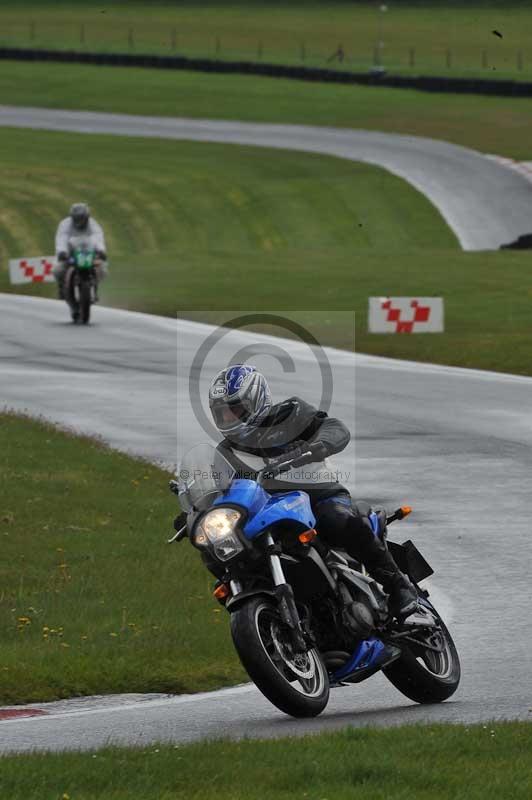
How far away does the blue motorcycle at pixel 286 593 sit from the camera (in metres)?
8.09

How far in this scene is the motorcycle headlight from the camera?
8070mm

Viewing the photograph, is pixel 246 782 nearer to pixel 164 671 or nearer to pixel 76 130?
pixel 164 671

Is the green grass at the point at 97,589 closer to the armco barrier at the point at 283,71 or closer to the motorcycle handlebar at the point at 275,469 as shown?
the motorcycle handlebar at the point at 275,469

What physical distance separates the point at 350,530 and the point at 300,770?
6.05 feet

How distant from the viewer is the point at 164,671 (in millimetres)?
9773

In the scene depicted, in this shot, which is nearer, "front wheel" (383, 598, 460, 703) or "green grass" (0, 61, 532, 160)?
"front wheel" (383, 598, 460, 703)

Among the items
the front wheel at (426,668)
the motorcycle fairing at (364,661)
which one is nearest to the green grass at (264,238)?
the front wheel at (426,668)

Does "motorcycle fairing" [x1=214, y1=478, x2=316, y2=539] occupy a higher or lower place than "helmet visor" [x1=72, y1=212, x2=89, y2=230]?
higher

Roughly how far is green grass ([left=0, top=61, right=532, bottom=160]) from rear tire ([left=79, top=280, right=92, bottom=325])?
1458 inches

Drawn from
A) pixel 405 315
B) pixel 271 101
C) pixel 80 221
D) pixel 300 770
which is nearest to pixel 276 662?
A: pixel 300 770

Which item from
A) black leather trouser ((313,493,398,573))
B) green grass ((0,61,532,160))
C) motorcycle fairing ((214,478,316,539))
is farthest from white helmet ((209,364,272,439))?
green grass ((0,61,532,160))

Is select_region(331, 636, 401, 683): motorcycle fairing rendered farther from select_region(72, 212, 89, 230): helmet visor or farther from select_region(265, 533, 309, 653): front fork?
Result: select_region(72, 212, 89, 230): helmet visor

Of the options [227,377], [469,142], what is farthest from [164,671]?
[469,142]

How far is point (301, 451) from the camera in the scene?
852 cm
